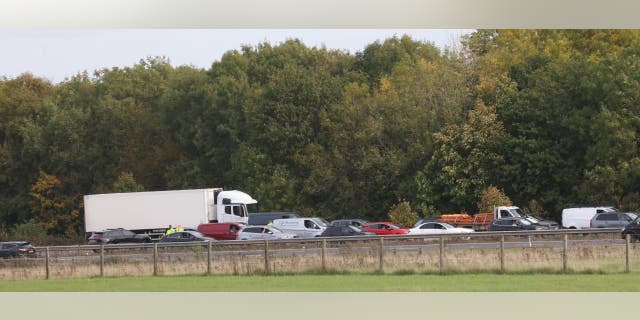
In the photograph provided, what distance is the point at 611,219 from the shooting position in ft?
91.5

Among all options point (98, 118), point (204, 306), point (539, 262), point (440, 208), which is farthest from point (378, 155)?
point (204, 306)

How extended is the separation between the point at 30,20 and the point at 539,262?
27.9ft

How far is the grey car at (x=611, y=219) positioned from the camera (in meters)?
27.5

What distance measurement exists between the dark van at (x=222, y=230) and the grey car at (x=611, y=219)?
10149 millimetres

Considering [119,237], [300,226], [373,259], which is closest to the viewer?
[373,259]

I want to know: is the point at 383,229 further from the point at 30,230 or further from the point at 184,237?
the point at 30,230

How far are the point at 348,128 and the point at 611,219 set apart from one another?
1416 cm

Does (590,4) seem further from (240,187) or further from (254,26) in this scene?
(240,187)

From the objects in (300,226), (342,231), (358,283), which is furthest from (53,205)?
(358,283)

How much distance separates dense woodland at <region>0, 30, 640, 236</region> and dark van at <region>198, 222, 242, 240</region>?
7002 millimetres

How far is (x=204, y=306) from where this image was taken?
12.1 m

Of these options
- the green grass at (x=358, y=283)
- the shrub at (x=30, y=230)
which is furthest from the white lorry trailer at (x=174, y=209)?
the green grass at (x=358, y=283)

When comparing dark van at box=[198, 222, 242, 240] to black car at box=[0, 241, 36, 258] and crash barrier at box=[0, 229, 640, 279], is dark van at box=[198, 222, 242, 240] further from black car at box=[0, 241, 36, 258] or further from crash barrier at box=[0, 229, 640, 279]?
crash barrier at box=[0, 229, 640, 279]

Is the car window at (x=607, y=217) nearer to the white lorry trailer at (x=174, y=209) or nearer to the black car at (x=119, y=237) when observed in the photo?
the white lorry trailer at (x=174, y=209)
